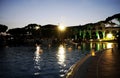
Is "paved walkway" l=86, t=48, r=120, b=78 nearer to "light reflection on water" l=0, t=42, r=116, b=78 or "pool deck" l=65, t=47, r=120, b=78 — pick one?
"pool deck" l=65, t=47, r=120, b=78

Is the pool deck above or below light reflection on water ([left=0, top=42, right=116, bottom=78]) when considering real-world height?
above

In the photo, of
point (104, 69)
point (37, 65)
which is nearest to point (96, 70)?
point (104, 69)

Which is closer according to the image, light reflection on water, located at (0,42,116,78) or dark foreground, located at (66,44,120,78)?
dark foreground, located at (66,44,120,78)

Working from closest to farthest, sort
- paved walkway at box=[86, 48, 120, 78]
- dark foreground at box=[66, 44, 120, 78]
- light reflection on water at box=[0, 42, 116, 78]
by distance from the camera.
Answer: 1. paved walkway at box=[86, 48, 120, 78]
2. dark foreground at box=[66, 44, 120, 78]
3. light reflection on water at box=[0, 42, 116, 78]

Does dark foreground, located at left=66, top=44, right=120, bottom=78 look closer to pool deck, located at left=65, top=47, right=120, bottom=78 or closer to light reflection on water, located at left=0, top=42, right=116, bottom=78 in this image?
pool deck, located at left=65, top=47, right=120, bottom=78

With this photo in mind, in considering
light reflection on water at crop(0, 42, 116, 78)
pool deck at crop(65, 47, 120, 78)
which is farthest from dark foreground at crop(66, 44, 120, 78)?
light reflection on water at crop(0, 42, 116, 78)

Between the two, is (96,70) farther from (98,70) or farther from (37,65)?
(37,65)

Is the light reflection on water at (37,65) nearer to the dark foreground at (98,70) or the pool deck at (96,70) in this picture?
the pool deck at (96,70)

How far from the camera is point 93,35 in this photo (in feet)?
614

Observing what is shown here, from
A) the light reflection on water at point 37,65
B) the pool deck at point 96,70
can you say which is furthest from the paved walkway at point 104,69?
the light reflection on water at point 37,65

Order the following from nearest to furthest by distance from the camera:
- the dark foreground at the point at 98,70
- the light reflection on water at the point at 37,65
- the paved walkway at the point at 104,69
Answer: the paved walkway at the point at 104,69 < the dark foreground at the point at 98,70 < the light reflection on water at the point at 37,65

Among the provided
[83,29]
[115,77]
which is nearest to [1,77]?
[115,77]

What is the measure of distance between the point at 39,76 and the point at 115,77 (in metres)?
12.3

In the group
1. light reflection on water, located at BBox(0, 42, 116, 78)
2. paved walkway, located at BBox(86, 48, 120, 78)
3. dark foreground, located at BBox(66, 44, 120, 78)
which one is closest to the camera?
paved walkway, located at BBox(86, 48, 120, 78)
